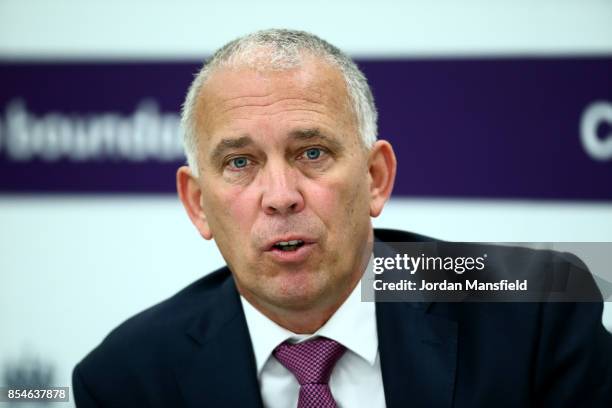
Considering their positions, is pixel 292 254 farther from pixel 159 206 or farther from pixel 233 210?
pixel 159 206

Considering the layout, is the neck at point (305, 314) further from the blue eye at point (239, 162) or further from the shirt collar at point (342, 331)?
the blue eye at point (239, 162)

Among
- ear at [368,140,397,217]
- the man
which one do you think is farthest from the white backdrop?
the man

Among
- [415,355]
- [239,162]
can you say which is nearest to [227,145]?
[239,162]

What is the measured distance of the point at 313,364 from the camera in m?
2.06

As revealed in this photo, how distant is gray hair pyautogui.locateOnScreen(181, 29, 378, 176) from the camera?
2.01m

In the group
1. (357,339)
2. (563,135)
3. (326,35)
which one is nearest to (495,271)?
(357,339)

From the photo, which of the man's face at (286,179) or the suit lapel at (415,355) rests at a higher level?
the man's face at (286,179)

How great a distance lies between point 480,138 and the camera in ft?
10.2

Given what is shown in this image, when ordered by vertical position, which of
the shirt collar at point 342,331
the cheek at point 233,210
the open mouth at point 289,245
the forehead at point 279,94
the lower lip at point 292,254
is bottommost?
the shirt collar at point 342,331

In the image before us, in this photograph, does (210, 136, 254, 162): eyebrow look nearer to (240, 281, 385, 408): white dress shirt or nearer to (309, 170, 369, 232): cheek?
(309, 170, 369, 232): cheek

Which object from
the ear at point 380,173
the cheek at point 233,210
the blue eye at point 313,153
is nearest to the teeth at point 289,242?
the cheek at point 233,210

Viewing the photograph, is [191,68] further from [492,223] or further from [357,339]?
[357,339]

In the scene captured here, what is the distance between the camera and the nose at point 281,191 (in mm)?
1862

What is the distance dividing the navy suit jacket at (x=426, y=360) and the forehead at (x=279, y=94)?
60cm
